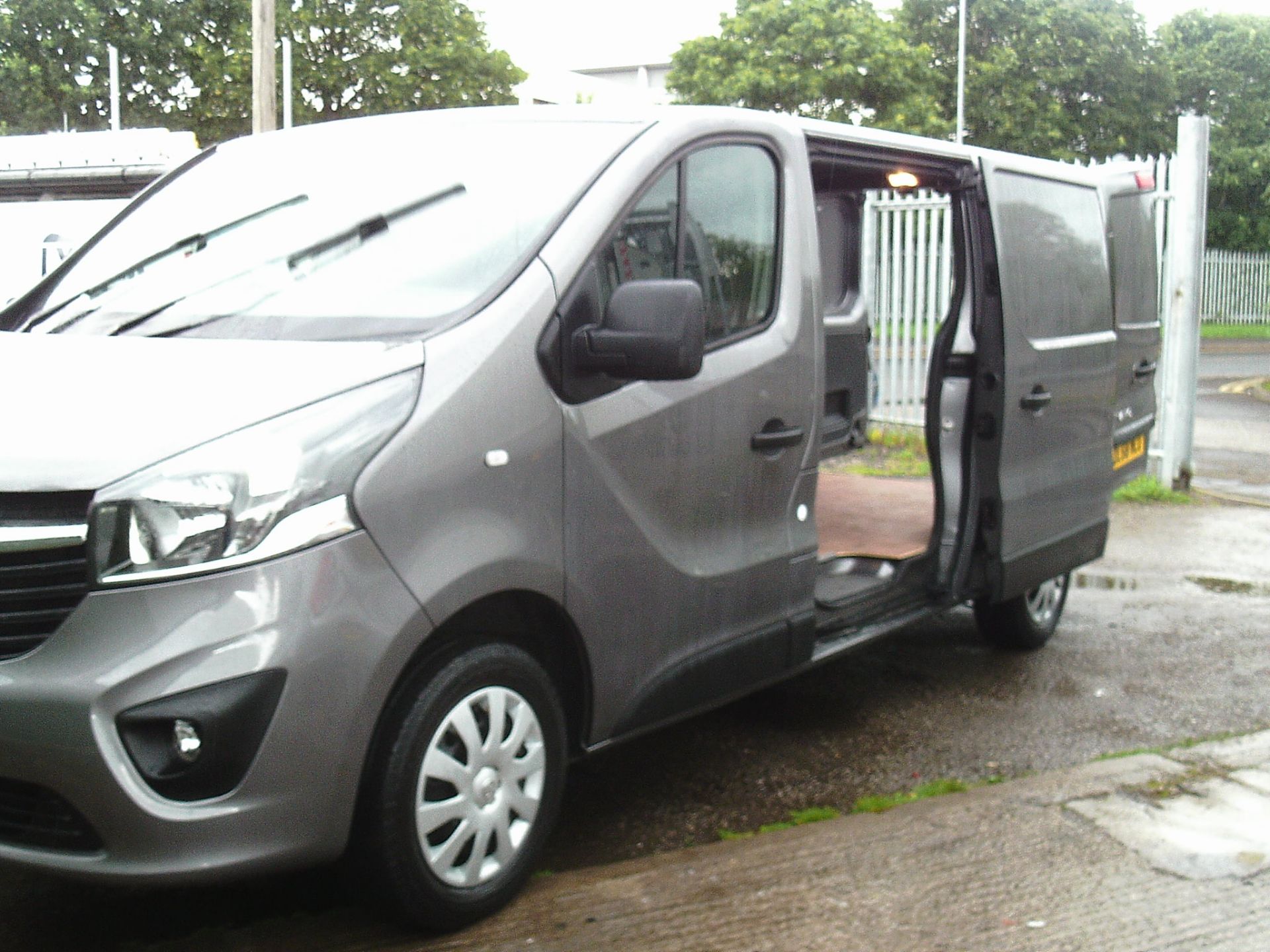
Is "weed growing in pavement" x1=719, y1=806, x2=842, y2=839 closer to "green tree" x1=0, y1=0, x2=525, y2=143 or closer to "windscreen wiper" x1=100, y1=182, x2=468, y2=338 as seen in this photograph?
"windscreen wiper" x1=100, y1=182, x2=468, y2=338

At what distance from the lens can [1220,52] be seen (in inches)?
2042

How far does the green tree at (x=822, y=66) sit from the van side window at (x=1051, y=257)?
3414cm

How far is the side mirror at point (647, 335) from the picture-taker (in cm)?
339

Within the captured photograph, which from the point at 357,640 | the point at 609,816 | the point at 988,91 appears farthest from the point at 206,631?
the point at 988,91

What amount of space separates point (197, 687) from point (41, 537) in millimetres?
411

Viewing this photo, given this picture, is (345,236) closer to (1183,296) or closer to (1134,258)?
(1134,258)

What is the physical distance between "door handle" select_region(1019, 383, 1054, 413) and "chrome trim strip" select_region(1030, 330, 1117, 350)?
16 centimetres

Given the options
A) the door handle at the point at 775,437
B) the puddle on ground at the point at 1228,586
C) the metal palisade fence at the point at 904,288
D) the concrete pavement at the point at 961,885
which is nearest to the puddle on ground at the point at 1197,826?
the concrete pavement at the point at 961,885

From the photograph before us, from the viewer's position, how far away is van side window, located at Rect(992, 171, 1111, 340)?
17.4 ft

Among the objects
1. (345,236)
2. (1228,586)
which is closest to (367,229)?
(345,236)

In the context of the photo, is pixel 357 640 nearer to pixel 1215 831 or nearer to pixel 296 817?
pixel 296 817

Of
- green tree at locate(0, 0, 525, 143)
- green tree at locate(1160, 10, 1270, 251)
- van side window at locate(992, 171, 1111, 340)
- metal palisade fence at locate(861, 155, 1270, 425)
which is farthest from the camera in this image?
green tree at locate(1160, 10, 1270, 251)

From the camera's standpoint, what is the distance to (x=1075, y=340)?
227 inches

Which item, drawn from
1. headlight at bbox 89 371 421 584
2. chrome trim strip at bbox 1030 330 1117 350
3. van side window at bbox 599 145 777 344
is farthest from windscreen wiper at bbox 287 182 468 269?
chrome trim strip at bbox 1030 330 1117 350
